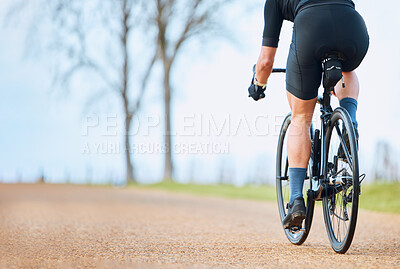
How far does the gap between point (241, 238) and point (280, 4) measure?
5.56ft

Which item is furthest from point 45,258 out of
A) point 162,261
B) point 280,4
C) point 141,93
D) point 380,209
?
point 141,93

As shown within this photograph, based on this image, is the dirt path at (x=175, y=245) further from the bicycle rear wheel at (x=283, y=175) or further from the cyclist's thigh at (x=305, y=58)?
the cyclist's thigh at (x=305, y=58)

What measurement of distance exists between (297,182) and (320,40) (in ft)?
2.71

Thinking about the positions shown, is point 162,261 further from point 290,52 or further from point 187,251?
point 290,52

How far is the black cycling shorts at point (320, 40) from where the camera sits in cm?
269

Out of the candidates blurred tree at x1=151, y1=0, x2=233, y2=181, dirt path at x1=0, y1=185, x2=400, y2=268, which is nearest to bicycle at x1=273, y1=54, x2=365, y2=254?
dirt path at x1=0, y1=185, x2=400, y2=268

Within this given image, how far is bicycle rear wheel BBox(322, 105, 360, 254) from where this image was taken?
2.55 metres

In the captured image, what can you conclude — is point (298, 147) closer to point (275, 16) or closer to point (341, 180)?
point (341, 180)

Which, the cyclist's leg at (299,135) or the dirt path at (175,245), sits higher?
the cyclist's leg at (299,135)

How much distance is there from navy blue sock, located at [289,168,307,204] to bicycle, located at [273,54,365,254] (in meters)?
0.07

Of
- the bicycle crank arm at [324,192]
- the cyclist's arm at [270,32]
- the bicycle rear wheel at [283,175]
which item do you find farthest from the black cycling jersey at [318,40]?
the bicycle rear wheel at [283,175]

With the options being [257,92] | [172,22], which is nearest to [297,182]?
[257,92]

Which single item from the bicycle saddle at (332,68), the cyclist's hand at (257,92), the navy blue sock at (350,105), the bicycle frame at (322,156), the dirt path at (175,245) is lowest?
the dirt path at (175,245)

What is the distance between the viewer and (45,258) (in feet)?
8.56
